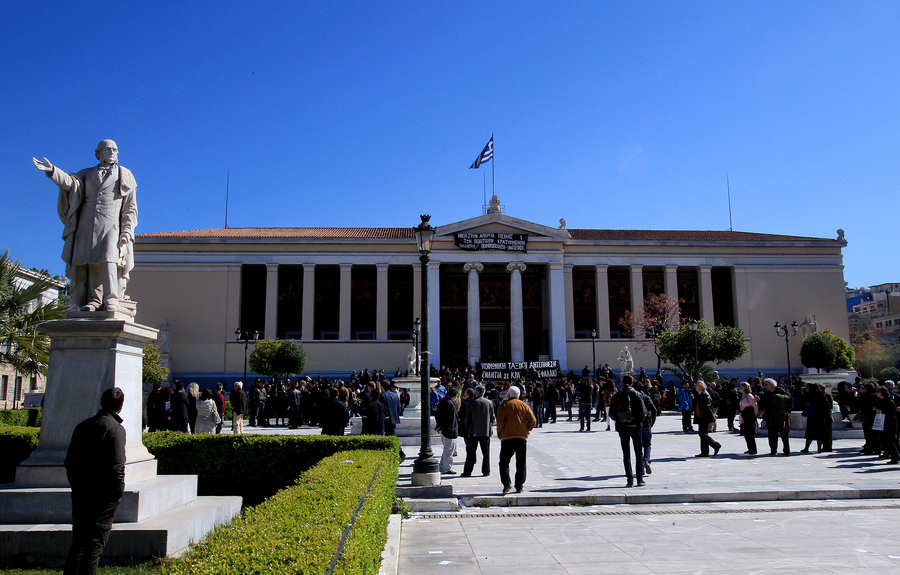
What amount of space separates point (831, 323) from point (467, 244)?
83.1 ft

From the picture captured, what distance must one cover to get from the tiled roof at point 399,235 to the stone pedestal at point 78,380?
36391 millimetres

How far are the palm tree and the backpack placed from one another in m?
10.9

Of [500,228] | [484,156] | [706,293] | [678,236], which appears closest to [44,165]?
[484,156]

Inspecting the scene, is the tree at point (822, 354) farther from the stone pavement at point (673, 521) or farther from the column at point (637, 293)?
the stone pavement at point (673, 521)

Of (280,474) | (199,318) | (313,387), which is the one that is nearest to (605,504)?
(280,474)

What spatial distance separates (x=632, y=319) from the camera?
43.4 m

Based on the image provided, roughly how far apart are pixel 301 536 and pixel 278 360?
3163 centimetres

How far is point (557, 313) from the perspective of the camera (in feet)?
138

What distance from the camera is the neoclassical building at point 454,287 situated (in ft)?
137

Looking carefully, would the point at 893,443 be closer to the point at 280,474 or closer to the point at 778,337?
the point at 280,474

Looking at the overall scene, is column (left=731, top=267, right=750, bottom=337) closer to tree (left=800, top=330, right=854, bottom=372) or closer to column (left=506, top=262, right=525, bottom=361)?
tree (left=800, top=330, right=854, bottom=372)

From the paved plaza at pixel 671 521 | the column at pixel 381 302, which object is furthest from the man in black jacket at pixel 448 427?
the column at pixel 381 302

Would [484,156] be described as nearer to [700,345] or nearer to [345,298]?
[345,298]

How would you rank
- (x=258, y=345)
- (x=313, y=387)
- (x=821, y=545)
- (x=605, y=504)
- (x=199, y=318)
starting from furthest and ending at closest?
1. (x=199, y=318)
2. (x=258, y=345)
3. (x=313, y=387)
4. (x=605, y=504)
5. (x=821, y=545)
